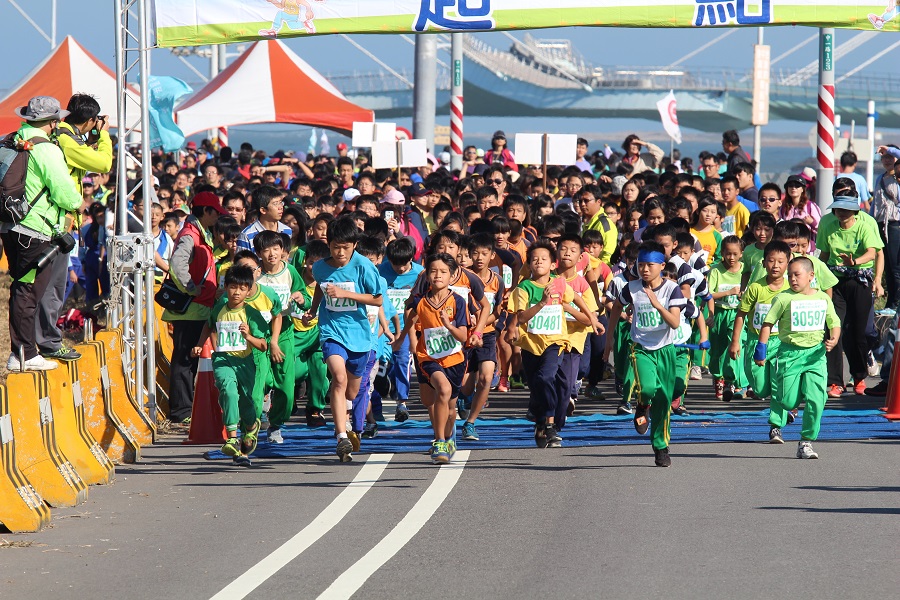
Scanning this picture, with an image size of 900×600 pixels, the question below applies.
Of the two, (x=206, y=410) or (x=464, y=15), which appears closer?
(x=206, y=410)

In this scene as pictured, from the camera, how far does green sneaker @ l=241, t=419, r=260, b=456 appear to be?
34.8 ft

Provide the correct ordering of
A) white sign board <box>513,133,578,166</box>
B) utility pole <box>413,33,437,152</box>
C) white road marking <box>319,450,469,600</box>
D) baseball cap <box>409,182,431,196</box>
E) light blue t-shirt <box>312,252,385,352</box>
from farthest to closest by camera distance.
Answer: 1. utility pole <box>413,33,437,152</box>
2. white sign board <box>513,133,578,166</box>
3. baseball cap <box>409,182,431,196</box>
4. light blue t-shirt <box>312,252,385,352</box>
5. white road marking <box>319,450,469,600</box>

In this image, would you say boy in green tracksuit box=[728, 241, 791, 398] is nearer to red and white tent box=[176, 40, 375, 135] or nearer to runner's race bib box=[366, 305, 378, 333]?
runner's race bib box=[366, 305, 378, 333]

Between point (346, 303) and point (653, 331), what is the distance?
2287 millimetres

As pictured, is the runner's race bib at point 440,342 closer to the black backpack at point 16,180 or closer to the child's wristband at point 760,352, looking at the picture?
the child's wristband at point 760,352

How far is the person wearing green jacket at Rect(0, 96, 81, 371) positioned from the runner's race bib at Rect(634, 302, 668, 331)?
402 cm

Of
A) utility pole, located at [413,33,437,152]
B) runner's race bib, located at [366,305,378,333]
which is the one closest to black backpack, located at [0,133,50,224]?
runner's race bib, located at [366,305,378,333]

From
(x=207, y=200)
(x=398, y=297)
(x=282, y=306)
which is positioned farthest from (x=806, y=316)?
(x=207, y=200)

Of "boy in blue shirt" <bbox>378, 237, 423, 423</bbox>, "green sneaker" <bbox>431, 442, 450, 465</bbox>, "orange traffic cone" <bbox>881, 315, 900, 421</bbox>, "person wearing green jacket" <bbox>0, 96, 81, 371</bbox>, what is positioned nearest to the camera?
"person wearing green jacket" <bbox>0, 96, 81, 371</bbox>

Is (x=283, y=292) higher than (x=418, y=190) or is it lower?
lower

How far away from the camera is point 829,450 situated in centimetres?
1079

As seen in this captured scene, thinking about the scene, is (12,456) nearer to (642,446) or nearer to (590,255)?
(642,446)

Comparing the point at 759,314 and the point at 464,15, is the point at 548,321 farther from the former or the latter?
the point at 464,15

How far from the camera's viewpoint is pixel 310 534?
8.00 m
